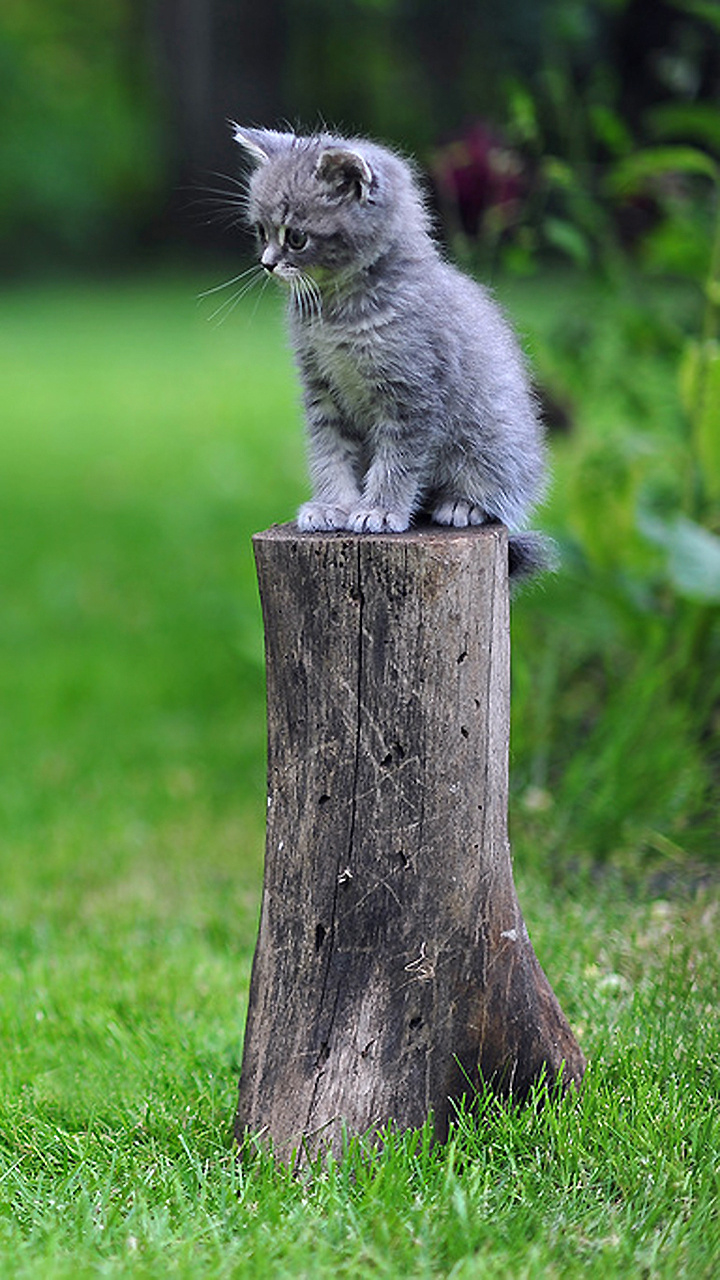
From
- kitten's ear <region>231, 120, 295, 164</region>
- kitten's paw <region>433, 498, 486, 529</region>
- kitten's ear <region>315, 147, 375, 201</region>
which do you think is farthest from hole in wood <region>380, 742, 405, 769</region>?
kitten's ear <region>231, 120, 295, 164</region>

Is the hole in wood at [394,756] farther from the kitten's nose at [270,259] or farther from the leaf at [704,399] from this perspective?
the leaf at [704,399]

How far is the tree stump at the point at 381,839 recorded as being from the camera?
2.73 m

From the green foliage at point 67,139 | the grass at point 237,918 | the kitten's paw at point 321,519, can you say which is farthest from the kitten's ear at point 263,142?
the green foliage at point 67,139

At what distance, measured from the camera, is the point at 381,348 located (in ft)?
9.42

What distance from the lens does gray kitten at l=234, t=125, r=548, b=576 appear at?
9.26ft

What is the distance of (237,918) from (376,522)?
1.92 m

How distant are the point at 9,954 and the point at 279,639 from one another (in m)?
1.84

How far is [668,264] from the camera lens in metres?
4.98

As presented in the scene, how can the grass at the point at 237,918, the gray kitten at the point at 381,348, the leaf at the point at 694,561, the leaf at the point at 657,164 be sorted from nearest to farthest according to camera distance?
the grass at the point at 237,918, the gray kitten at the point at 381,348, the leaf at the point at 694,561, the leaf at the point at 657,164

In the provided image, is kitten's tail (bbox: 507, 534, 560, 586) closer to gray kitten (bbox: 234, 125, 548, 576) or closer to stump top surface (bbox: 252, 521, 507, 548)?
gray kitten (bbox: 234, 125, 548, 576)

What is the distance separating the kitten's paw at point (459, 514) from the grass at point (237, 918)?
474mm

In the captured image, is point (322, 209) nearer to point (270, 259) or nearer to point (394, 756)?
point (270, 259)

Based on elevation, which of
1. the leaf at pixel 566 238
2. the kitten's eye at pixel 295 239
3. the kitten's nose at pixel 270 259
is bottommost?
the kitten's nose at pixel 270 259

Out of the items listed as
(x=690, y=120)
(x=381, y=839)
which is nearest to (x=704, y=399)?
(x=690, y=120)
